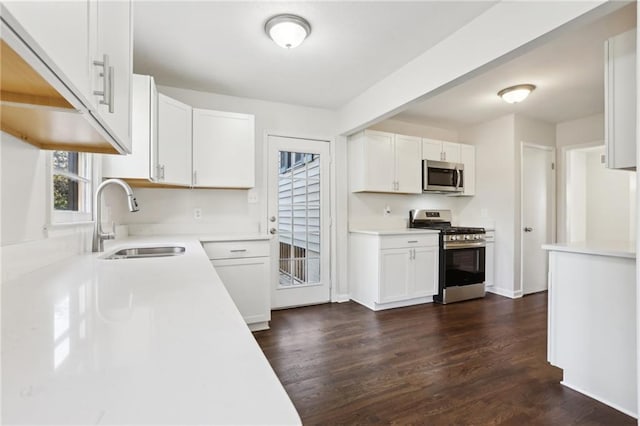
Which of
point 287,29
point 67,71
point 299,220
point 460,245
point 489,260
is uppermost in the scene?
point 287,29

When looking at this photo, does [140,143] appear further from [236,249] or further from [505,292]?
[505,292]

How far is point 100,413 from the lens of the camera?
338 mm

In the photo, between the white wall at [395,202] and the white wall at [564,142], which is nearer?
the white wall at [395,202]

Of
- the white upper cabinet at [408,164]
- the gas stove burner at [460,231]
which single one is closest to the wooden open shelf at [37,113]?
the white upper cabinet at [408,164]

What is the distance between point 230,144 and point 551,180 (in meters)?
4.33

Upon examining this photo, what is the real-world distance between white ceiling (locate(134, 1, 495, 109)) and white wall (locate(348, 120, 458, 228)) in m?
1.28

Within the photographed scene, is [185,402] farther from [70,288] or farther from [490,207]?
[490,207]

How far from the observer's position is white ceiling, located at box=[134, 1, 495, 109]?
6.24 ft

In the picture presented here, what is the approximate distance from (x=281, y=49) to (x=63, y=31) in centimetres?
200

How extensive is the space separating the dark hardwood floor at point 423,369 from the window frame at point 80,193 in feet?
5.02

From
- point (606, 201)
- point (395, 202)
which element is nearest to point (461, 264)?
point (395, 202)

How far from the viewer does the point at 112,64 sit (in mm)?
948

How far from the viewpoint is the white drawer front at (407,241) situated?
11.2 feet

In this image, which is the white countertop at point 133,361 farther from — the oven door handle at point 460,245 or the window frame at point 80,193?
the oven door handle at point 460,245
